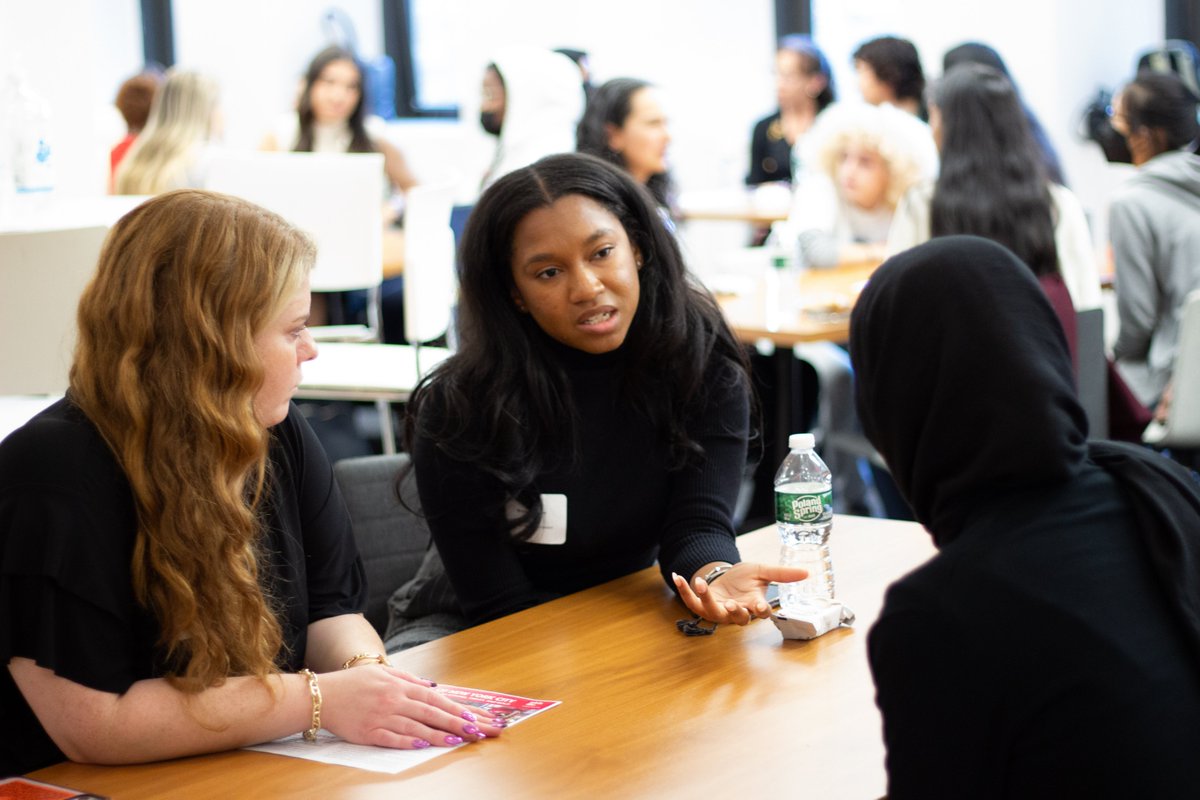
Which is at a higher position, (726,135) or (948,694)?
(726,135)

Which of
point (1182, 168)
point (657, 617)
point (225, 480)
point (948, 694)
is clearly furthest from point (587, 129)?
point (948, 694)

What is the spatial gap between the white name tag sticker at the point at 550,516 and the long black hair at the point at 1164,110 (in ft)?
10.0

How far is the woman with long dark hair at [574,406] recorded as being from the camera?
2.24 meters

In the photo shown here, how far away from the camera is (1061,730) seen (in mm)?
1224

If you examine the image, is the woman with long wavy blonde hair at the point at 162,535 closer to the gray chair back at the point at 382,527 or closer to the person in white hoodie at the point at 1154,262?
the gray chair back at the point at 382,527

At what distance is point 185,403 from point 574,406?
814mm

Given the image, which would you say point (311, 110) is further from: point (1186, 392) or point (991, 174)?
point (1186, 392)

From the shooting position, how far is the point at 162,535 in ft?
5.18

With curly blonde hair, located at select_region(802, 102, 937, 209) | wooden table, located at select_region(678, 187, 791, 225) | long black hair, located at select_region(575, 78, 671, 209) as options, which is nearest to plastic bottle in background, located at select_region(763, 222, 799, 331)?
curly blonde hair, located at select_region(802, 102, 937, 209)

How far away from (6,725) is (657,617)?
854 mm

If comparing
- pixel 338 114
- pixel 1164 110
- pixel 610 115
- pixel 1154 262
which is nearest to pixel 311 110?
pixel 338 114

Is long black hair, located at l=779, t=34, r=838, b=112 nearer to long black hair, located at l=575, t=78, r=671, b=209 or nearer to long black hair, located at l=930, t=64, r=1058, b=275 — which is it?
long black hair, located at l=575, t=78, r=671, b=209

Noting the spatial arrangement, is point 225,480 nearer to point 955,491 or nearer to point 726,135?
point 955,491

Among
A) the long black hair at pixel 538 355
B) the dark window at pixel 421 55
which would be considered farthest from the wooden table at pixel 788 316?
the dark window at pixel 421 55
